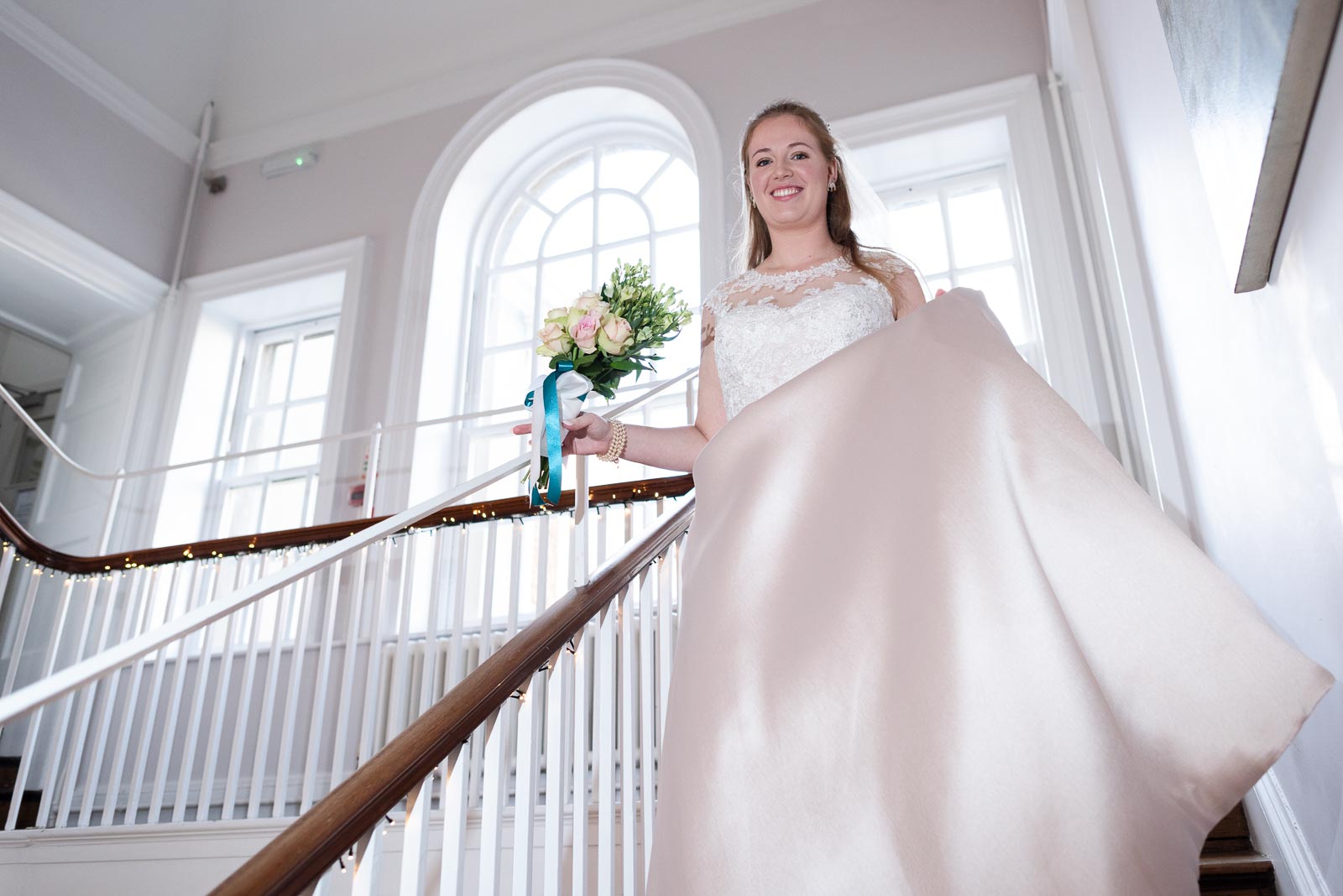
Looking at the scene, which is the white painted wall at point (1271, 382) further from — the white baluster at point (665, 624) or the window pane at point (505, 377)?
the window pane at point (505, 377)

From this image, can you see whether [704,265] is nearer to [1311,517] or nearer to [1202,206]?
[1202,206]

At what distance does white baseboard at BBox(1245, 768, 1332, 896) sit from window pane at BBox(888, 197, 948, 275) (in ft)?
10.2

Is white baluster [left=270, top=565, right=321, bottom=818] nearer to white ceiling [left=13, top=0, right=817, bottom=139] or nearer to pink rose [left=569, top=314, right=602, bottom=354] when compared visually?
pink rose [left=569, top=314, right=602, bottom=354]

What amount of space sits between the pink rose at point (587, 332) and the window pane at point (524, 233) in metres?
4.06

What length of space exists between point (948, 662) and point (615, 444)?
0.87 meters

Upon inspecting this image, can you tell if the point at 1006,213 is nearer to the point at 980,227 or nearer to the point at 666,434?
the point at 980,227

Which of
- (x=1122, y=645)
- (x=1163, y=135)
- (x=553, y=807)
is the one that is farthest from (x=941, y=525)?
(x=1163, y=135)

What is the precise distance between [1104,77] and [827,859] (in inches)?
117

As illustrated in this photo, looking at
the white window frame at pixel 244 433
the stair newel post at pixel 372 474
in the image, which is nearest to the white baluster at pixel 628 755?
the stair newel post at pixel 372 474

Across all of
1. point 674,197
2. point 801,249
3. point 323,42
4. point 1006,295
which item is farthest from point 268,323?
point 801,249

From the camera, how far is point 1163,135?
85.5 inches

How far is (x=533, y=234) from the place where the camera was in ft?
19.4

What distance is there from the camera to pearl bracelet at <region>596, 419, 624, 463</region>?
6.01ft

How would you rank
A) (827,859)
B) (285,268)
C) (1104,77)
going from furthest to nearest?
(285,268) → (1104,77) → (827,859)
